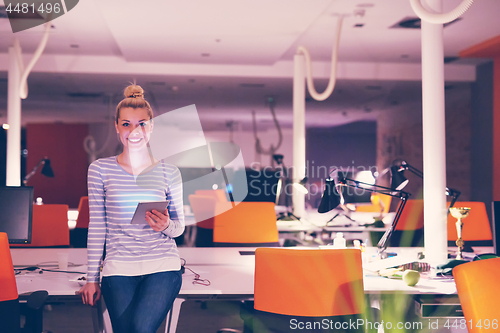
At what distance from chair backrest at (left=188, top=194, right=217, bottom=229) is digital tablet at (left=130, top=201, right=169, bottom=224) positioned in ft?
10.4

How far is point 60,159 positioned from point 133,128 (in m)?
12.7

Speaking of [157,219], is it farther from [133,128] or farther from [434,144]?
[434,144]

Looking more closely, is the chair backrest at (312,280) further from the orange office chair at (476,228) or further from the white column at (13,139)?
the white column at (13,139)

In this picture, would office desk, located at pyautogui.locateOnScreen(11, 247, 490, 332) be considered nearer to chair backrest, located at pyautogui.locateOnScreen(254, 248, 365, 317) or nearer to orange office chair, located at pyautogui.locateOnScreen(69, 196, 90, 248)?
chair backrest, located at pyautogui.locateOnScreen(254, 248, 365, 317)

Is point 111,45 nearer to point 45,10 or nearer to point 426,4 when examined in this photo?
point 45,10

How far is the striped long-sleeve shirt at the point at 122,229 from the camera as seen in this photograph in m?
1.73

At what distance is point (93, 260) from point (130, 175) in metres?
0.38

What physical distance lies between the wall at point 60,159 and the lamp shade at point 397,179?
38.9 ft

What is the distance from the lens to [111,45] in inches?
245

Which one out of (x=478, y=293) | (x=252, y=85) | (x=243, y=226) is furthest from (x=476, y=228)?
(x=252, y=85)

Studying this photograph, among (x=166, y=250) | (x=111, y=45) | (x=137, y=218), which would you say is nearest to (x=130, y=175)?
(x=137, y=218)

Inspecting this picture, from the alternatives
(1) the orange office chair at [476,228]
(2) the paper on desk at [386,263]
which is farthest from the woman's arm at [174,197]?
(1) the orange office chair at [476,228]

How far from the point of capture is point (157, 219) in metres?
1.69

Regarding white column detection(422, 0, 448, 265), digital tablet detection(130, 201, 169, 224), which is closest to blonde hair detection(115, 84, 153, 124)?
digital tablet detection(130, 201, 169, 224)
